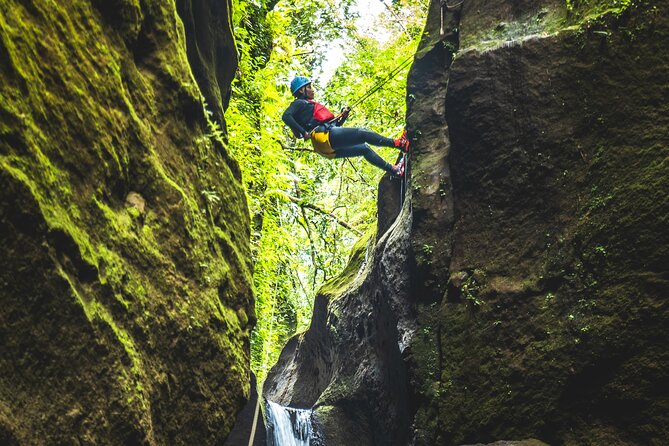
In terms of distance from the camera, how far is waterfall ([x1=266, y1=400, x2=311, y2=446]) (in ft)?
31.1

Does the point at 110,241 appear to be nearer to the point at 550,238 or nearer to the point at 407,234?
the point at 550,238

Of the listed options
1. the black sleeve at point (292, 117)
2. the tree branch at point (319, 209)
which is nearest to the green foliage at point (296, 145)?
the tree branch at point (319, 209)

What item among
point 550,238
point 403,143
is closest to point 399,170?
point 403,143

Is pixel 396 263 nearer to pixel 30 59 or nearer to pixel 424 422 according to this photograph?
pixel 424 422

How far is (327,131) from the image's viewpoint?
8.54 m

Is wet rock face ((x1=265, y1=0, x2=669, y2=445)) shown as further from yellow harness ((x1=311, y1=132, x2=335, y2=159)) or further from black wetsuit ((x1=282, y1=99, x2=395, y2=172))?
yellow harness ((x1=311, y1=132, x2=335, y2=159))

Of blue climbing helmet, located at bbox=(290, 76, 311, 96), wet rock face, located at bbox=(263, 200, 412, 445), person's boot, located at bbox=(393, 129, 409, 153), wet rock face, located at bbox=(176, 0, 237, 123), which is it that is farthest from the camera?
blue climbing helmet, located at bbox=(290, 76, 311, 96)

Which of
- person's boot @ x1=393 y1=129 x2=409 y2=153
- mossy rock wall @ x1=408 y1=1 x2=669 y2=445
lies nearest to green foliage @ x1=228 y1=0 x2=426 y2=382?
person's boot @ x1=393 y1=129 x2=409 y2=153

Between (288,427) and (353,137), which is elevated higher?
(353,137)

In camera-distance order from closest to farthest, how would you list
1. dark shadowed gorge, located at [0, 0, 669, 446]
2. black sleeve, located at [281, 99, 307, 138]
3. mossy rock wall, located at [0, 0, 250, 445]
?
mossy rock wall, located at [0, 0, 250, 445] < dark shadowed gorge, located at [0, 0, 669, 446] < black sleeve, located at [281, 99, 307, 138]

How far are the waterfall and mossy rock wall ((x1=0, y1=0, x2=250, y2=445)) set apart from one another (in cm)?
490

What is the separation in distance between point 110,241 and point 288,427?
290 inches

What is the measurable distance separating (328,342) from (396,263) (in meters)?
4.08

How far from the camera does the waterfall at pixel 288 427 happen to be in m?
9.48
